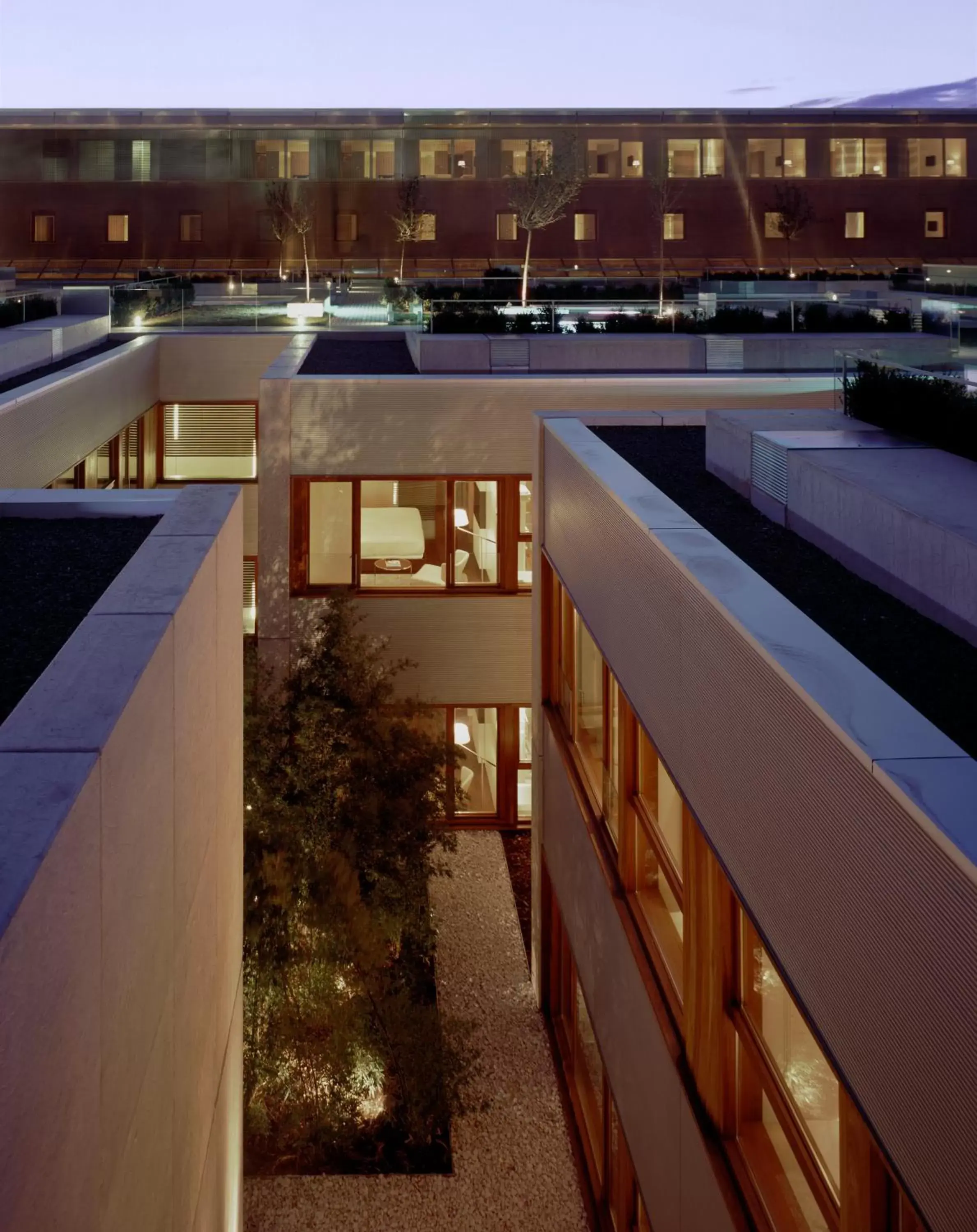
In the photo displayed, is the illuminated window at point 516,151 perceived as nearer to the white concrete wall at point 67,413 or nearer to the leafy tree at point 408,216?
the leafy tree at point 408,216

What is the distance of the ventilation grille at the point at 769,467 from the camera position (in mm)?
8016

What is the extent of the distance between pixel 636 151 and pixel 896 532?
140 ft

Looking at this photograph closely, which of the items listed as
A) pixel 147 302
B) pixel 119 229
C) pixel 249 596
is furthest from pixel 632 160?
pixel 249 596

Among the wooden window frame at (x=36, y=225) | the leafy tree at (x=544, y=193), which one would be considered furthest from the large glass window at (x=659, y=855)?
the wooden window frame at (x=36, y=225)

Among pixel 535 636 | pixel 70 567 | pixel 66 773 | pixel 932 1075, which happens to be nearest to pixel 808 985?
pixel 932 1075

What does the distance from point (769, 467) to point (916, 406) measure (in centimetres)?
152

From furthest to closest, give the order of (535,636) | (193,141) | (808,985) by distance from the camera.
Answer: (193,141), (535,636), (808,985)

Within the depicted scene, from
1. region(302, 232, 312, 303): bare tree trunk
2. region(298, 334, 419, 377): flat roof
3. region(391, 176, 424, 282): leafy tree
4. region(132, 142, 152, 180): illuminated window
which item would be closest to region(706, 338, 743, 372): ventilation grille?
A: region(298, 334, 419, 377): flat roof

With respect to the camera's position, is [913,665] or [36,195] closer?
[913,665]

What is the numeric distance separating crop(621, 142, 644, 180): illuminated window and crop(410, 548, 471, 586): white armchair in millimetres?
34201

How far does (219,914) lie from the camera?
6004 millimetres

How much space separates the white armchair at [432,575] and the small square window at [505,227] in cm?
3309

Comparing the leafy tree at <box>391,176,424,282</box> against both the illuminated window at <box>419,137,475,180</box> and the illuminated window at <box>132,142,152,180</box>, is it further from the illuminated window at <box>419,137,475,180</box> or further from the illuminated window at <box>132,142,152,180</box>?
the illuminated window at <box>132,142,152,180</box>

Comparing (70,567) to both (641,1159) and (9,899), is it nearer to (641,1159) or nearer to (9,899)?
(9,899)
